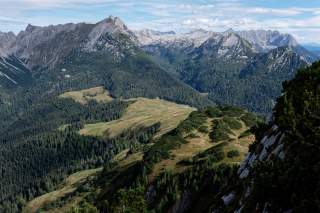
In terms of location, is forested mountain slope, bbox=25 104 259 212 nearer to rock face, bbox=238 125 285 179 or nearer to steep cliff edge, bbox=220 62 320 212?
rock face, bbox=238 125 285 179

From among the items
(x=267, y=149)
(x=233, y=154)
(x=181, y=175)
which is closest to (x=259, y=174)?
(x=267, y=149)

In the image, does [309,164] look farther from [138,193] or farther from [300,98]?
[138,193]

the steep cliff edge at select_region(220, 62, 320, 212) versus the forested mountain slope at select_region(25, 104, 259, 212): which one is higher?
the steep cliff edge at select_region(220, 62, 320, 212)

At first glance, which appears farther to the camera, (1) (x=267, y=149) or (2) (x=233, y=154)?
(2) (x=233, y=154)

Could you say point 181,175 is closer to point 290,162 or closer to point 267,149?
point 267,149

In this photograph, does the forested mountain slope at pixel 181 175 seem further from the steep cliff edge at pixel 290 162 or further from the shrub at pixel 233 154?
the steep cliff edge at pixel 290 162

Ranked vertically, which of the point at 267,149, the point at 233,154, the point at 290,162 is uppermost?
the point at 290,162

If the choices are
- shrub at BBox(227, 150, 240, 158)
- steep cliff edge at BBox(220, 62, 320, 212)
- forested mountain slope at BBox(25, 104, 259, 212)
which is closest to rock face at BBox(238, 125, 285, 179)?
steep cliff edge at BBox(220, 62, 320, 212)

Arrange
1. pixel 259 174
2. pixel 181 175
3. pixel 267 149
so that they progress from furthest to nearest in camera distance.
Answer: pixel 181 175 → pixel 267 149 → pixel 259 174

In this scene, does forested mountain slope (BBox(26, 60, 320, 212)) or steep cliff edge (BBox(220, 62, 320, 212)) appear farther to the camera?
forested mountain slope (BBox(26, 60, 320, 212))

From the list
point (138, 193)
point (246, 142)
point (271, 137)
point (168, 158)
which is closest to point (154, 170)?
point (168, 158)

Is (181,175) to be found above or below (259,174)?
below

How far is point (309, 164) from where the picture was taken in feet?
134

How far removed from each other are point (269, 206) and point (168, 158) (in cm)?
12337
